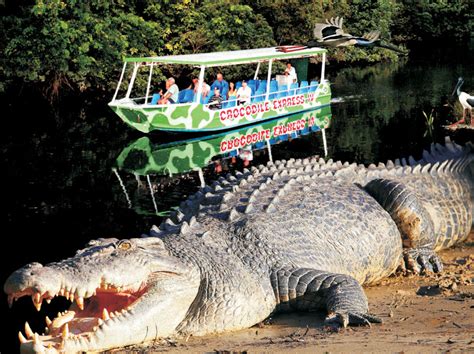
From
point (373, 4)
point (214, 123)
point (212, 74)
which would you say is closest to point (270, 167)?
point (214, 123)

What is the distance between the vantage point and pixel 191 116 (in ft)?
57.9

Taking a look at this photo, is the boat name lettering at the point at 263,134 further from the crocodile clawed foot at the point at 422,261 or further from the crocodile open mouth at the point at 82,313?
the crocodile open mouth at the point at 82,313

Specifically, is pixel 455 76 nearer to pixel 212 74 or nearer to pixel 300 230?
pixel 212 74

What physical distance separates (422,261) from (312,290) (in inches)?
65.9

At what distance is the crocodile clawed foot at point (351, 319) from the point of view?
4.78 metres

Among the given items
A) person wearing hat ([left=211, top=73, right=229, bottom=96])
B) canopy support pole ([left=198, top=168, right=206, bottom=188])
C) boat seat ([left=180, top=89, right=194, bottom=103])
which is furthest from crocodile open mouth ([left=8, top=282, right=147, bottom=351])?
person wearing hat ([left=211, top=73, right=229, bottom=96])

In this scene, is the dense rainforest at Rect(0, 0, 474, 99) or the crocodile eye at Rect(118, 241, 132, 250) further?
the dense rainforest at Rect(0, 0, 474, 99)

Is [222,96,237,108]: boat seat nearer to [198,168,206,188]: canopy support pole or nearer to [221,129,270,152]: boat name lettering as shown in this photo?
[221,129,270,152]: boat name lettering

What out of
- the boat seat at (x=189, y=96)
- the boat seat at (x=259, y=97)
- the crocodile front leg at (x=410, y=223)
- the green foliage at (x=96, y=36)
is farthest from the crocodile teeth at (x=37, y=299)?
the green foliage at (x=96, y=36)

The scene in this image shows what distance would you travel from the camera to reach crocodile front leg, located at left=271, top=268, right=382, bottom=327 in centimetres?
507

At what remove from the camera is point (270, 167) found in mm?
7121

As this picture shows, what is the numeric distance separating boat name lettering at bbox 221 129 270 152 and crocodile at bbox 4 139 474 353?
8947mm

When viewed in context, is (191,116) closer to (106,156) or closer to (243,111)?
(243,111)

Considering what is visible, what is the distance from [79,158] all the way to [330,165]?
8.90 metres
